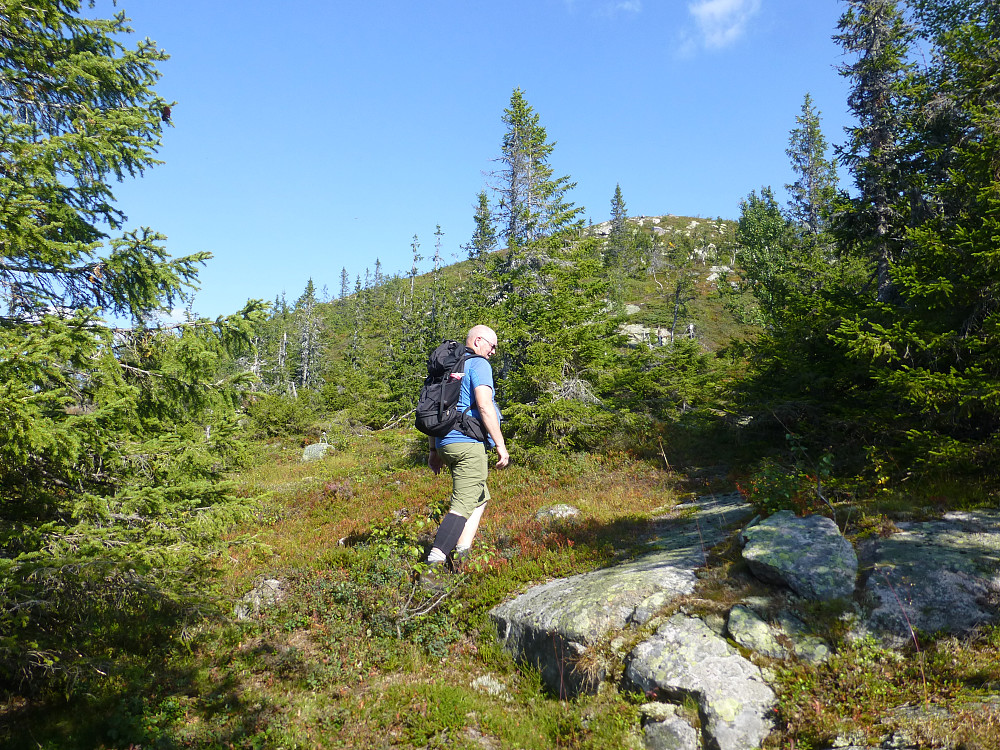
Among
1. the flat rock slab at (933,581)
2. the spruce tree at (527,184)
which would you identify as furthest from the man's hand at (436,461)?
the spruce tree at (527,184)

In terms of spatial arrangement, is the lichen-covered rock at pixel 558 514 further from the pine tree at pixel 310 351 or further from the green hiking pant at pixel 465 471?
the pine tree at pixel 310 351

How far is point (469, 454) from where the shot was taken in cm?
569

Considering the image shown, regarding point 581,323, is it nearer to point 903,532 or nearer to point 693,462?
point 693,462

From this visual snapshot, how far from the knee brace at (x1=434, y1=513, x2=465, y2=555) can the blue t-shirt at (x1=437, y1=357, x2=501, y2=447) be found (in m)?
0.91

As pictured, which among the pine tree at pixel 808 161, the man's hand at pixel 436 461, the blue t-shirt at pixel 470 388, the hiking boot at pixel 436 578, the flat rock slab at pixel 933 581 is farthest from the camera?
the pine tree at pixel 808 161

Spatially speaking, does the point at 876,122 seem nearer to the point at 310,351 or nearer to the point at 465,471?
the point at 465,471

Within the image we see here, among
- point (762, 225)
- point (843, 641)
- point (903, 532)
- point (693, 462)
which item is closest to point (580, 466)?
point (693, 462)

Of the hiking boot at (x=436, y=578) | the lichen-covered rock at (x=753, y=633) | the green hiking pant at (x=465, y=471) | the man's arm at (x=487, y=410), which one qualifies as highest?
the man's arm at (x=487, y=410)

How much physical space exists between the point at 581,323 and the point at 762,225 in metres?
39.8

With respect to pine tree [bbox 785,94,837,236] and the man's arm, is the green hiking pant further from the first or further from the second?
pine tree [bbox 785,94,837,236]

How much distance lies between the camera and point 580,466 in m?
12.5

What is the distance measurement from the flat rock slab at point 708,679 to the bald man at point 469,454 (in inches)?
87.3

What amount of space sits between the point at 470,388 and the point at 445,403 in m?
0.34

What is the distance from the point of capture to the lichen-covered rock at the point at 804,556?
4.48 metres
